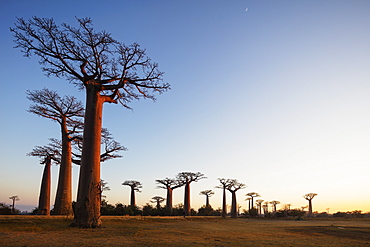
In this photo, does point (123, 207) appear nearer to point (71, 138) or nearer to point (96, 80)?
point (71, 138)

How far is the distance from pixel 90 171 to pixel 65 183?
746 centimetres

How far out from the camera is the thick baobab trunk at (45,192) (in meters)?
18.4

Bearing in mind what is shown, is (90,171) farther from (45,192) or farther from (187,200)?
(187,200)

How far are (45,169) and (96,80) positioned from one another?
1259cm

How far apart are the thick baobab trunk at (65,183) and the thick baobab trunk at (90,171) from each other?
22.1ft

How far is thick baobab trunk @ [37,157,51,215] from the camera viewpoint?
726 inches

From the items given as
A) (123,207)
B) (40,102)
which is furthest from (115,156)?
(123,207)

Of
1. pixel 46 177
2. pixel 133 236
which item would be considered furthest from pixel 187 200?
pixel 133 236

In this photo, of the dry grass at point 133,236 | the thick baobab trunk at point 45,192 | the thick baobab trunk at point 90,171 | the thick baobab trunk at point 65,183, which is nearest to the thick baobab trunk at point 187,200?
the thick baobab trunk at point 45,192

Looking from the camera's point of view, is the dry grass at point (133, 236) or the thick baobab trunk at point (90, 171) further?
the thick baobab trunk at point (90, 171)

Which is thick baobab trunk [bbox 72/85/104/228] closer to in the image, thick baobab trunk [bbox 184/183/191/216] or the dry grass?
the dry grass

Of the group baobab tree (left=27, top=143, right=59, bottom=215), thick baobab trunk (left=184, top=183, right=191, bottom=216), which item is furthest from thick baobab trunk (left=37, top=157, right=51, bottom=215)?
thick baobab trunk (left=184, top=183, right=191, bottom=216)

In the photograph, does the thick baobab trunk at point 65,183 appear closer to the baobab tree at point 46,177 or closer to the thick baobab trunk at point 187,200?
the baobab tree at point 46,177

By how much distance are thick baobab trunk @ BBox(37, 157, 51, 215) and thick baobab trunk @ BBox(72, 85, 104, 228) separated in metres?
11.3
